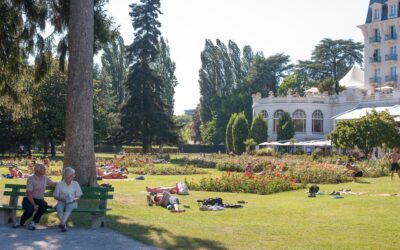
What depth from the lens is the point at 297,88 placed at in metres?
79.6

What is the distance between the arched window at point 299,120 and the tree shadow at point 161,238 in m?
51.4

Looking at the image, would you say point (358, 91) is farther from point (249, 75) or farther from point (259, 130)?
point (249, 75)

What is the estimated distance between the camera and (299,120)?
61.3 metres

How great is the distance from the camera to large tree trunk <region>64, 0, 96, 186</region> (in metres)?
13.6

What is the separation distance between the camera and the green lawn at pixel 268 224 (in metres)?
9.38

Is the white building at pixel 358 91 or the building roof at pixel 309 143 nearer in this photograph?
the building roof at pixel 309 143

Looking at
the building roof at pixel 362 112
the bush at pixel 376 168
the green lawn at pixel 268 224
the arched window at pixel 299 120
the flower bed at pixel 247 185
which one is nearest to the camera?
the green lawn at pixel 268 224

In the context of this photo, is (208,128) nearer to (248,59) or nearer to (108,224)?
(248,59)

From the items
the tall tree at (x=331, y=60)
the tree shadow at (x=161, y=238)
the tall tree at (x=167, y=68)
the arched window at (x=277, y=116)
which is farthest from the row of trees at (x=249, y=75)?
the tree shadow at (x=161, y=238)

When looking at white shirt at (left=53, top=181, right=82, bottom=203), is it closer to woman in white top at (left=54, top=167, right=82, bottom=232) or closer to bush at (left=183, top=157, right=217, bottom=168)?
woman in white top at (left=54, top=167, right=82, bottom=232)

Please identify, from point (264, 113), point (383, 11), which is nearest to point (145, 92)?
point (264, 113)

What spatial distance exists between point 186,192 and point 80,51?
255 inches

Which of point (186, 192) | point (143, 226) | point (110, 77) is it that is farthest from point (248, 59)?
point (143, 226)

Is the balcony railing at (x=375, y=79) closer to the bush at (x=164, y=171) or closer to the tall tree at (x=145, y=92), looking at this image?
the tall tree at (x=145, y=92)
